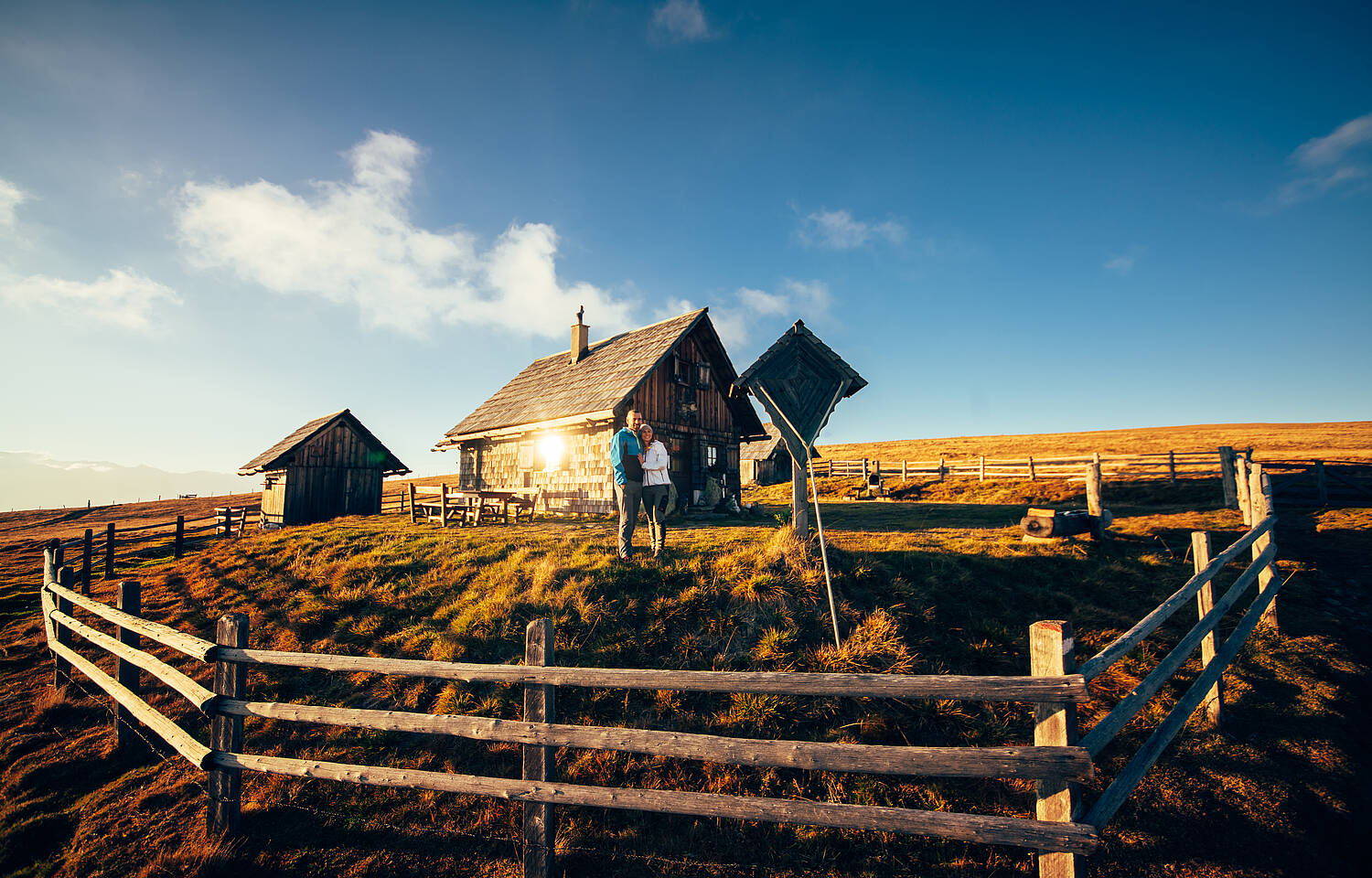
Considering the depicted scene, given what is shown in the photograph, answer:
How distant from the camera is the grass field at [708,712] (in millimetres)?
3844

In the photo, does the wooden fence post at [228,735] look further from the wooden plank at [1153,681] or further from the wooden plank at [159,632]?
the wooden plank at [1153,681]

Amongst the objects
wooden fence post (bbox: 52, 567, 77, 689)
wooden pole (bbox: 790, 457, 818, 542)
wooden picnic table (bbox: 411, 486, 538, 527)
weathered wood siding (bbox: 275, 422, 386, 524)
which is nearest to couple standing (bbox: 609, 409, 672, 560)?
wooden pole (bbox: 790, 457, 818, 542)

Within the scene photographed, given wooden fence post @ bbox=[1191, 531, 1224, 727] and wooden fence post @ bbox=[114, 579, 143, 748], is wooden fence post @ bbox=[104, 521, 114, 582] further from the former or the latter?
wooden fence post @ bbox=[1191, 531, 1224, 727]

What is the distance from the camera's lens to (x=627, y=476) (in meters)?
8.27

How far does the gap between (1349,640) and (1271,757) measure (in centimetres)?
345

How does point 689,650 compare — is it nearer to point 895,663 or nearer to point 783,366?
point 895,663

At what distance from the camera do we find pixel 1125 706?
3.60 meters

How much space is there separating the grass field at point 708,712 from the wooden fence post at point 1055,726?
0.92 m

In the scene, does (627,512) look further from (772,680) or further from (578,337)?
(578,337)

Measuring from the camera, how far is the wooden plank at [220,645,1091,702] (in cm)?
294

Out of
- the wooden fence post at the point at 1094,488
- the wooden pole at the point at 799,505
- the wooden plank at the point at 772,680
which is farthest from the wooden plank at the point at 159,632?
the wooden fence post at the point at 1094,488

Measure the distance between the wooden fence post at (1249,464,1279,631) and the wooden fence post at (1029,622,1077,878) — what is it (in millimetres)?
5880

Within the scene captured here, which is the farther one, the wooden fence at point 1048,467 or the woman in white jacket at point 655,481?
the wooden fence at point 1048,467

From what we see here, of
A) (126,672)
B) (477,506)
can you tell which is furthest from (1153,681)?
(477,506)
